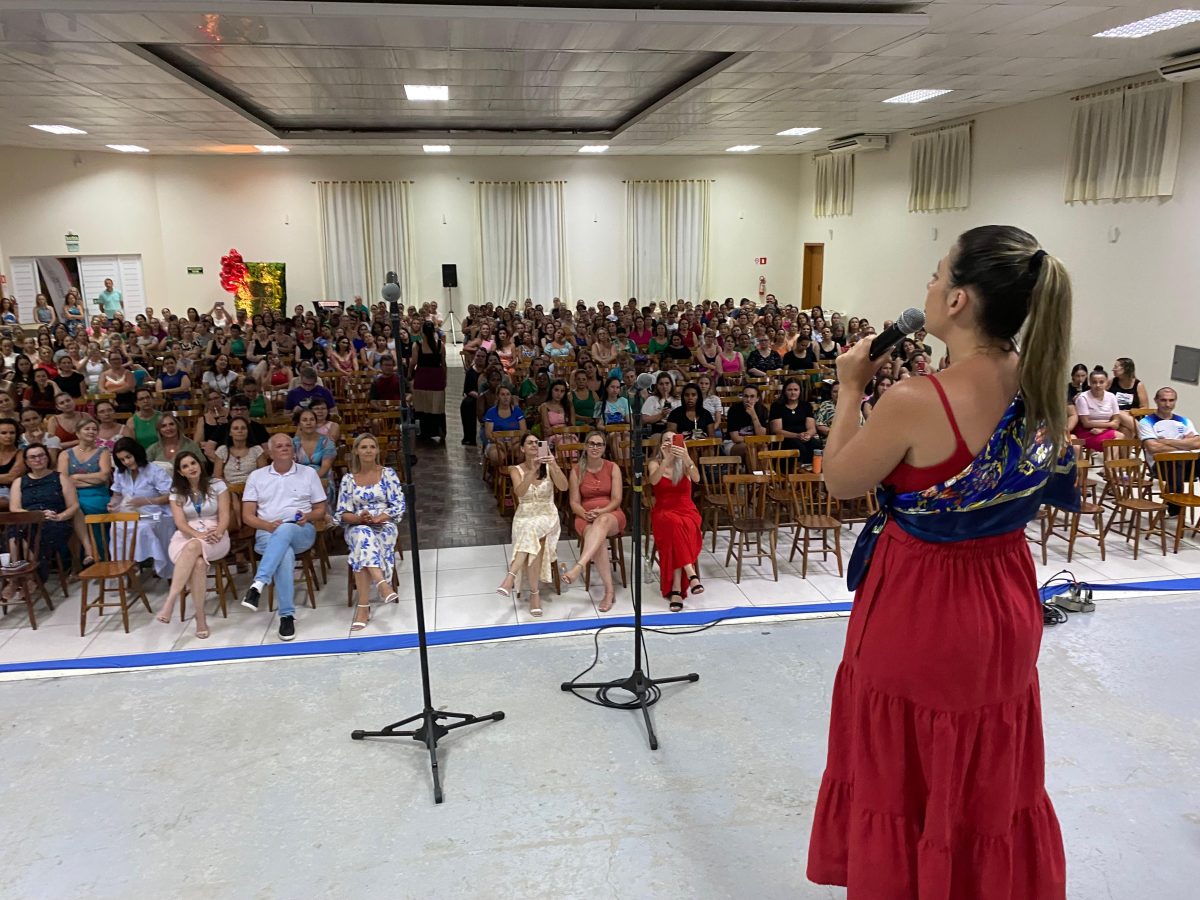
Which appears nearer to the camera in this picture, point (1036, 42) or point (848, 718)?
point (848, 718)

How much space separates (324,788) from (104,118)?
1133cm

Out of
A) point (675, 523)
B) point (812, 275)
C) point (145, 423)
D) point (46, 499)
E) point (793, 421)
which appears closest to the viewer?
point (675, 523)

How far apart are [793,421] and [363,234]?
13.1 meters

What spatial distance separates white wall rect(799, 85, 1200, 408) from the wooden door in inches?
133

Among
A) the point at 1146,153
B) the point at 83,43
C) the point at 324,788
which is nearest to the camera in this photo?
the point at 324,788

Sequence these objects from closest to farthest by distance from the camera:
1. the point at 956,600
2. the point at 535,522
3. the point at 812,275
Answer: the point at 956,600 → the point at 535,522 → the point at 812,275

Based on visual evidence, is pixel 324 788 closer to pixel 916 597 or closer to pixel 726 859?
pixel 726 859

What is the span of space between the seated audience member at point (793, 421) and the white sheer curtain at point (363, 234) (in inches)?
483

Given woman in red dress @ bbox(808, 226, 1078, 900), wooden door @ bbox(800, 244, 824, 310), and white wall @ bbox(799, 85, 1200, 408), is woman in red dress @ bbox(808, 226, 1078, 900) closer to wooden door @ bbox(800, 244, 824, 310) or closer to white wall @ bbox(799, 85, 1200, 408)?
white wall @ bbox(799, 85, 1200, 408)

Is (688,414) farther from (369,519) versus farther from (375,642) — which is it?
(375,642)

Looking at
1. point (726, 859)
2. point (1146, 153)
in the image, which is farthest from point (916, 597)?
point (1146, 153)

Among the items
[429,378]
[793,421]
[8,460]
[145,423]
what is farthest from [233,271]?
[793,421]

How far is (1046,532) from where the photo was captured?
5695 mm

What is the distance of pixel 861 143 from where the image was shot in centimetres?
1461
